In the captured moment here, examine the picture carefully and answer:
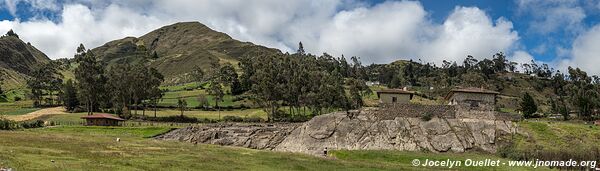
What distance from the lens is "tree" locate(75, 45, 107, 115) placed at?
12325 cm

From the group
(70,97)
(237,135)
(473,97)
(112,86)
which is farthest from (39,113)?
(473,97)

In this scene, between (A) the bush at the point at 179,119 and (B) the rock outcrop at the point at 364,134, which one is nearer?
(B) the rock outcrop at the point at 364,134

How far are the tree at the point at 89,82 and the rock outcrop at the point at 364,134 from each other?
144 feet

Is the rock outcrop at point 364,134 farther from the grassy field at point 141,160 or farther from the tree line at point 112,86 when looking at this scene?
A: the tree line at point 112,86

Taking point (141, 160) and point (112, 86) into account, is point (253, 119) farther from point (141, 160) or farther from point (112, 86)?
point (141, 160)

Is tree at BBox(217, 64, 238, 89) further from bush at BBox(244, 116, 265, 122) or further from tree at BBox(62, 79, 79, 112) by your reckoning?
bush at BBox(244, 116, 265, 122)

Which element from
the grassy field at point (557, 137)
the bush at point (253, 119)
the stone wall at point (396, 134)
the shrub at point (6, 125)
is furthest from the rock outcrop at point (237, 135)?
the grassy field at point (557, 137)

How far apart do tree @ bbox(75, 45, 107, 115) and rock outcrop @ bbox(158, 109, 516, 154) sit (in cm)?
4399

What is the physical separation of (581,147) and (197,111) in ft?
296

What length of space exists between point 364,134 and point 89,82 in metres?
73.3

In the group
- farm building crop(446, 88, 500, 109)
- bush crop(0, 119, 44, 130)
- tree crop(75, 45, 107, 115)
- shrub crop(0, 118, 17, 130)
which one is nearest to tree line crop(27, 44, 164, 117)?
tree crop(75, 45, 107, 115)

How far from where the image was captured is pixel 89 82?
409 ft

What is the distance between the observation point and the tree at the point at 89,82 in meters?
123

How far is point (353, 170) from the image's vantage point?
154ft
